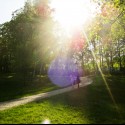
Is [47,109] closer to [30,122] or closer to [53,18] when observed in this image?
[30,122]

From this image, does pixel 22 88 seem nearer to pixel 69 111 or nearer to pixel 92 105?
pixel 92 105

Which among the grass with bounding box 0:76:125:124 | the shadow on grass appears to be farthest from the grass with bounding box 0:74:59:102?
the grass with bounding box 0:76:125:124

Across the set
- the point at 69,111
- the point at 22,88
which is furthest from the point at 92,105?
the point at 22,88

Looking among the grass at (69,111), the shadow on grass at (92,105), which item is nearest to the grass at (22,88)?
the shadow on grass at (92,105)

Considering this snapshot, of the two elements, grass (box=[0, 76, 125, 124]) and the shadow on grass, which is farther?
the shadow on grass

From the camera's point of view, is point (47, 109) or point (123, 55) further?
point (123, 55)

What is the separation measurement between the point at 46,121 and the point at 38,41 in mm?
30008

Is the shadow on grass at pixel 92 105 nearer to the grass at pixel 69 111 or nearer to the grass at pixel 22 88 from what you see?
the grass at pixel 69 111

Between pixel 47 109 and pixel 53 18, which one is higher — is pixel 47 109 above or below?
below

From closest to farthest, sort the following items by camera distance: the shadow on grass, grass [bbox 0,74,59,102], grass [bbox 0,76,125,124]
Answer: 1. grass [bbox 0,76,125,124]
2. the shadow on grass
3. grass [bbox 0,74,59,102]

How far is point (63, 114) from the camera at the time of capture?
56.0ft

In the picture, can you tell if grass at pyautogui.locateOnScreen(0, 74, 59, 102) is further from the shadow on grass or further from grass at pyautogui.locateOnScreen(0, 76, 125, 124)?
grass at pyautogui.locateOnScreen(0, 76, 125, 124)

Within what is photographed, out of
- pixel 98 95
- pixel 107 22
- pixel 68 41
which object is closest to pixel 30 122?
pixel 98 95

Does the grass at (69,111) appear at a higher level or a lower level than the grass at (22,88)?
lower
